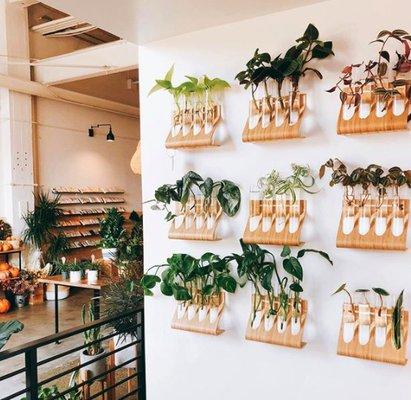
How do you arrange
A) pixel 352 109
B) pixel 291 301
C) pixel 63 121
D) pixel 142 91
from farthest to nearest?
pixel 63 121 < pixel 142 91 < pixel 291 301 < pixel 352 109

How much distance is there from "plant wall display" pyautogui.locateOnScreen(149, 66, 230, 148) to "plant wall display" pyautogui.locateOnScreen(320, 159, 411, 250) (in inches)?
26.2

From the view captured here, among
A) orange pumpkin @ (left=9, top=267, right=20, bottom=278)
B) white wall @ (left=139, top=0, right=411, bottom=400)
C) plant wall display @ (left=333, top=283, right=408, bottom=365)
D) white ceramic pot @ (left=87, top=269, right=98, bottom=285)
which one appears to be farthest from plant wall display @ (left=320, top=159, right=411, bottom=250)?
orange pumpkin @ (left=9, top=267, right=20, bottom=278)

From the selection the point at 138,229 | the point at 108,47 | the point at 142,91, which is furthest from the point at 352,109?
the point at 108,47

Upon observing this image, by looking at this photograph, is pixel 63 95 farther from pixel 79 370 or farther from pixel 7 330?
pixel 7 330

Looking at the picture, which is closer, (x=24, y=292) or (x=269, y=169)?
(x=269, y=169)

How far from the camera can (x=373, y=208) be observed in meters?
1.96

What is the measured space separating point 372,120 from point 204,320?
4.27 feet

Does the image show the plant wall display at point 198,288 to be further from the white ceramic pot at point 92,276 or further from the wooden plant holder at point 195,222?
the white ceramic pot at point 92,276

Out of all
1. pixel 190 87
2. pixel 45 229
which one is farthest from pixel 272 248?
pixel 45 229

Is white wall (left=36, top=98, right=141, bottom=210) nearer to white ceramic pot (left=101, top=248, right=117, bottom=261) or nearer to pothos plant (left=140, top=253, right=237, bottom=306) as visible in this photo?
white ceramic pot (left=101, top=248, right=117, bottom=261)

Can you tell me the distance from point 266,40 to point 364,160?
79 centimetres

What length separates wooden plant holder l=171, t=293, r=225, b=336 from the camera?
2.34 m

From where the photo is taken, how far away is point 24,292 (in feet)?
23.8

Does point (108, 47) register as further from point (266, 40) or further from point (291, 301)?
point (291, 301)
